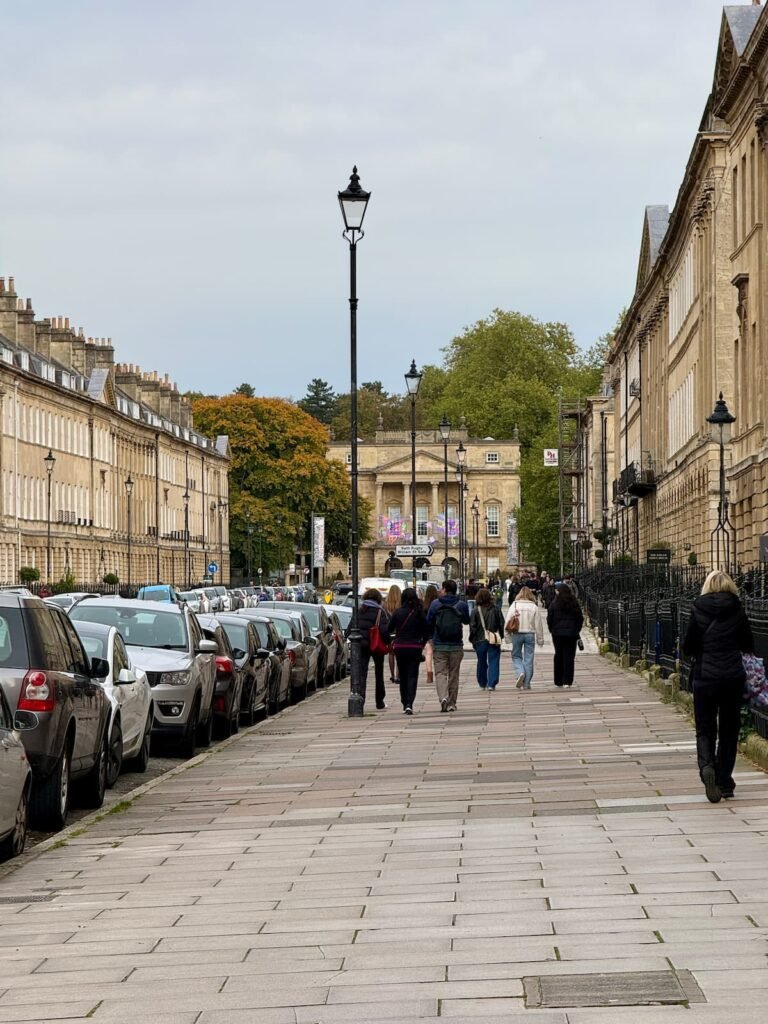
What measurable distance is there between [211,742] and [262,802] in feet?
24.0

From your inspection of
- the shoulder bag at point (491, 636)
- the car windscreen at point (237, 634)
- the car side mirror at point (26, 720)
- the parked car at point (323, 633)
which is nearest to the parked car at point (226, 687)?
the car windscreen at point (237, 634)

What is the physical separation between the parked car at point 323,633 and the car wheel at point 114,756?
20.3 m

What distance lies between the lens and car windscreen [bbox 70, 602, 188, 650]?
70.7 feet

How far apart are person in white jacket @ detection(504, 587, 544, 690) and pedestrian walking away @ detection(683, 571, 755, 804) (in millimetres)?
16962

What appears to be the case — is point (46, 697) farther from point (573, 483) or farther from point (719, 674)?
point (573, 483)

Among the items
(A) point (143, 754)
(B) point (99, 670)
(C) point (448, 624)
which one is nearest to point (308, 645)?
(C) point (448, 624)

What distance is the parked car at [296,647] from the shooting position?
32469mm

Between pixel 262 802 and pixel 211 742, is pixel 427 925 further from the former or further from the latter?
pixel 211 742

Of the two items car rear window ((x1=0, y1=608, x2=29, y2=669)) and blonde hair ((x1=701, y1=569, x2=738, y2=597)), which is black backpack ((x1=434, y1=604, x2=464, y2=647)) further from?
car rear window ((x1=0, y1=608, x2=29, y2=669))

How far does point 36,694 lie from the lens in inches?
534

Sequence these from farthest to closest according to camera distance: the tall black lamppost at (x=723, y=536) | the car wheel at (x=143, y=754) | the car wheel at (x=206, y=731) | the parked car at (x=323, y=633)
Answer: the tall black lamppost at (x=723, y=536), the parked car at (x=323, y=633), the car wheel at (x=206, y=731), the car wheel at (x=143, y=754)

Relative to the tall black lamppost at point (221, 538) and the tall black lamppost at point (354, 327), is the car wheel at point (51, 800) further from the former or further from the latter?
the tall black lamppost at point (221, 538)

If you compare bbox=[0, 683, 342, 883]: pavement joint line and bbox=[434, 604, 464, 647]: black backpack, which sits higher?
bbox=[434, 604, 464, 647]: black backpack

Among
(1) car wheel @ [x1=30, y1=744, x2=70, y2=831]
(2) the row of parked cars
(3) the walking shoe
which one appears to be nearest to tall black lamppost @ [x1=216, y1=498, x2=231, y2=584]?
(2) the row of parked cars
